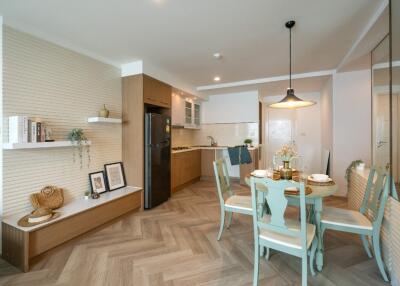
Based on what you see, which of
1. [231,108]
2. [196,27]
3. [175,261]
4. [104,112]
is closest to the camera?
[175,261]

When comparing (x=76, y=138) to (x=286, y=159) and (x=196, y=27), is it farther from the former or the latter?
(x=286, y=159)

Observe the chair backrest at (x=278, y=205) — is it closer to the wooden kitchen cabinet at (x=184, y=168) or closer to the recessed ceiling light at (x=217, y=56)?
the recessed ceiling light at (x=217, y=56)

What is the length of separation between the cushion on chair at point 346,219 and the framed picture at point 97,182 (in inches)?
114

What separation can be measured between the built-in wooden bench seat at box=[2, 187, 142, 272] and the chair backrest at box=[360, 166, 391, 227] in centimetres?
296

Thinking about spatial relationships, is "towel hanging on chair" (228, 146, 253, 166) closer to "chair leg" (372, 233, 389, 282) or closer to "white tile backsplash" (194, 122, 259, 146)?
"white tile backsplash" (194, 122, 259, 146)

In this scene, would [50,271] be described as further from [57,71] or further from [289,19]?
[289,19]

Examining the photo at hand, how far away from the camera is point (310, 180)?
6.93 ft

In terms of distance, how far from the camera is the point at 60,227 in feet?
6.96

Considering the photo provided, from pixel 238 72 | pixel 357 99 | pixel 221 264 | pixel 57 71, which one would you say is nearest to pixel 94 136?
pixel 57 71

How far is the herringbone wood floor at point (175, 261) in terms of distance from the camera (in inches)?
66.9

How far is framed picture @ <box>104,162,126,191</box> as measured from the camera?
10.3 ft

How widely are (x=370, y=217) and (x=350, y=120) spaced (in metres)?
2.12

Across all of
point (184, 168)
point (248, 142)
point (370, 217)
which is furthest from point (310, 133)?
point (370, 217)

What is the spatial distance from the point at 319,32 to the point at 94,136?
337cm
